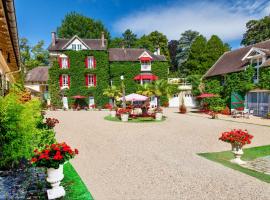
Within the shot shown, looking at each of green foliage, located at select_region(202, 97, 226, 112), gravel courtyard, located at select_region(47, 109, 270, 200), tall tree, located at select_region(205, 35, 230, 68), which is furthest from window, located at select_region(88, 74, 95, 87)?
gravel courtyard, located at select_region(47, 109, 270, 200)

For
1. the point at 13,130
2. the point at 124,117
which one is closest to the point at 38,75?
the point at 124,117

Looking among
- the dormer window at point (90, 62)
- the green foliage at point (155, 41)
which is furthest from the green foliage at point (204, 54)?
the dormer window at point (90, 62)

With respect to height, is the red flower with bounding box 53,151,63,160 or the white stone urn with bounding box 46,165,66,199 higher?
the red flower with bounding box 53,151,63,160

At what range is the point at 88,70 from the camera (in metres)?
38.8

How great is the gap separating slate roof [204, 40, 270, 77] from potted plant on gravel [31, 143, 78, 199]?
2609cm

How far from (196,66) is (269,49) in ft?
87.3

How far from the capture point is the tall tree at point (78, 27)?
203ft

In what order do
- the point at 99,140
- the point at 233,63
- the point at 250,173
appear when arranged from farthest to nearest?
the point at 233,63, the point at 99,140, the point at 250,173

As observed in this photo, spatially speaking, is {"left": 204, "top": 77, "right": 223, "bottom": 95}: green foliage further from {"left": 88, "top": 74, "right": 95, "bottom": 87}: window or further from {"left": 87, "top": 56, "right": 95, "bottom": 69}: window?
{"left": 87, "top": 56, "right": 95, "bottom": 69}: window

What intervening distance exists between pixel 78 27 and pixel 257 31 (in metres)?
A: 43.3

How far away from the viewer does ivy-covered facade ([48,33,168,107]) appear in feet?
125

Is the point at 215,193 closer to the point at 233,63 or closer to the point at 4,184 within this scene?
the point at 4,184

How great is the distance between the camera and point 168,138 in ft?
45.6

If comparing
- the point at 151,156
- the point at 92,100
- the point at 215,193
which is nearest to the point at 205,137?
the point at 151,156
